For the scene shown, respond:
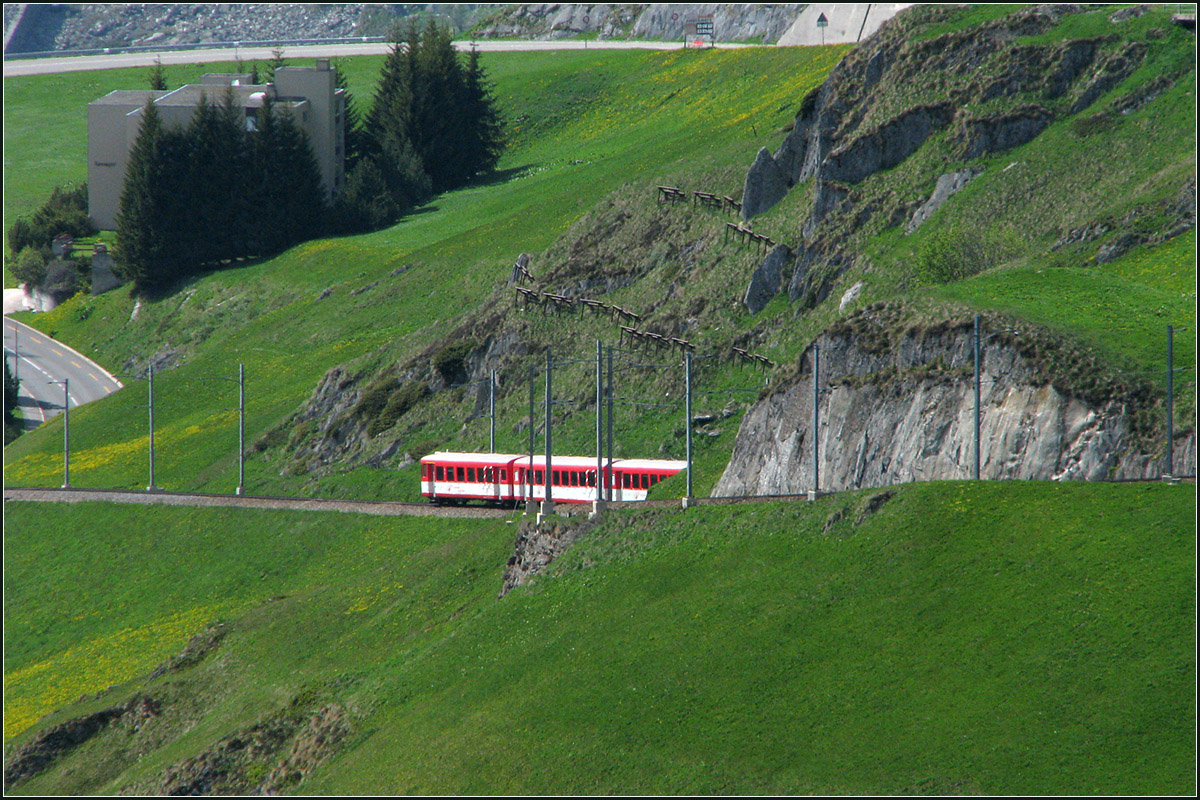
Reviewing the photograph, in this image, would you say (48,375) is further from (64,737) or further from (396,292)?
(64,737)

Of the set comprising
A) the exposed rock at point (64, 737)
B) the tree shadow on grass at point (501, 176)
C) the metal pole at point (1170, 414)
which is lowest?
the exposed rock at point (64, 737)

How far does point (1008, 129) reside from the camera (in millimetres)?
69875

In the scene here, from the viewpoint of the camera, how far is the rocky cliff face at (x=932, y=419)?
1721 inches

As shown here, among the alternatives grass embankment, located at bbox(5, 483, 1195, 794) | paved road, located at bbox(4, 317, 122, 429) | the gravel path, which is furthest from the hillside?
paved road, located at bbox(4, 317, 122, 429)

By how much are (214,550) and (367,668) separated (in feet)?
82.9

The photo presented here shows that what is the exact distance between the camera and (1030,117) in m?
69.9

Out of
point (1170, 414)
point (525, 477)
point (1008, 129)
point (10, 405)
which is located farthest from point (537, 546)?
point (10, 405)

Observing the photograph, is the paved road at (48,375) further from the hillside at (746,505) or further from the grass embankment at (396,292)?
the hillside at (746,505)

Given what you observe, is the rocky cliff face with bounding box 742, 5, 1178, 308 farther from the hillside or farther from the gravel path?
the gravel path

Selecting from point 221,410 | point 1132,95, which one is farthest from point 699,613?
point 221,410

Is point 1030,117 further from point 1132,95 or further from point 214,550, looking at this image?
point 214,550

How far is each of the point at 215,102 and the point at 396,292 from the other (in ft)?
129

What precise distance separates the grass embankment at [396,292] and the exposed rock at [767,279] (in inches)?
349

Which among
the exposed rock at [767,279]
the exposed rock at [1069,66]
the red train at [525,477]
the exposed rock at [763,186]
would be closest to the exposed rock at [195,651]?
the red train at [525,477]
